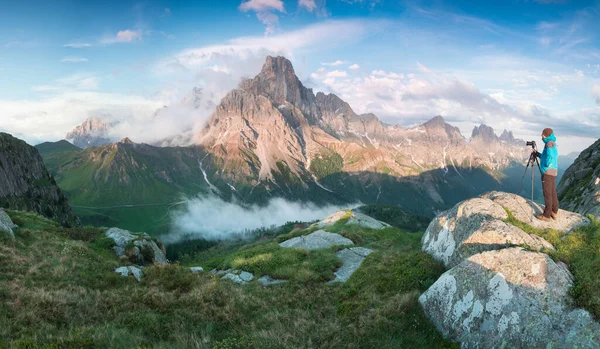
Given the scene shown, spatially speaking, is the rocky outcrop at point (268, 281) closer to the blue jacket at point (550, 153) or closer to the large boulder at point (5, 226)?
the blue jacket at point (550, 153)

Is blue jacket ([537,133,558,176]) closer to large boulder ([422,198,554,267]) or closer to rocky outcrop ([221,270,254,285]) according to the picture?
large boulder ([422,198,554,267])

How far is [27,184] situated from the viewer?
162 metres

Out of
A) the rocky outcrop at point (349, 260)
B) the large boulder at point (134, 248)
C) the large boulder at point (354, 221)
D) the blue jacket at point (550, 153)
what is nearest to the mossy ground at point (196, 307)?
the rocky outcrop at point (349, 260)

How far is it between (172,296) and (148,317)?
2.68 metres

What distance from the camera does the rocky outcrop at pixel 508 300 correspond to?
34.3ft

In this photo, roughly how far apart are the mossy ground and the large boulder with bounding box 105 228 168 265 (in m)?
6.55

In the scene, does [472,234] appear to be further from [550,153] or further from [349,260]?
[349,260]

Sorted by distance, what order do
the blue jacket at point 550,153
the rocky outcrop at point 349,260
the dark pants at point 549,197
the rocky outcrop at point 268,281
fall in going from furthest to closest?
1. the rocky outcrop at point 349,260
2. the rocky outcrop at point 268,281
3. the blue jacket at point 550,153
4. the dark pants at point 549,197

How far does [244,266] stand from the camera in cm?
2634

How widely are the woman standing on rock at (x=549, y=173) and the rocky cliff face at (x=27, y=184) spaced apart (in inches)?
6935

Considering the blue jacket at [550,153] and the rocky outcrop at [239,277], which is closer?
the blue jacket at [550,153]

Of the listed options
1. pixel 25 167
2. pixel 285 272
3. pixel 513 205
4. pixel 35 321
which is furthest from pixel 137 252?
pixel 25 167

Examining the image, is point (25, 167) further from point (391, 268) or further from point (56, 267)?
point (391, 268)

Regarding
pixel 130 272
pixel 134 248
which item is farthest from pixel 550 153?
pixel 134 248
